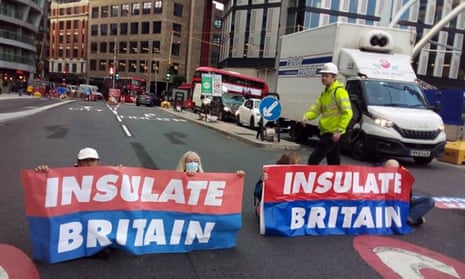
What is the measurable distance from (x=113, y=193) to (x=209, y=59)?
81002 millimetres

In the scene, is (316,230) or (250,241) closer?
(250,241)

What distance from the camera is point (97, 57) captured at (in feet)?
300

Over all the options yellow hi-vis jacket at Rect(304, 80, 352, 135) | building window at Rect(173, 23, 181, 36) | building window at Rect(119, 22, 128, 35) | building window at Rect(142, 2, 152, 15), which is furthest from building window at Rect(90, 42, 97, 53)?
yellow hi-vis jacket at Rect(304, 80, 352, 135)

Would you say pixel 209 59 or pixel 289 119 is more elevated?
pixel 209 59

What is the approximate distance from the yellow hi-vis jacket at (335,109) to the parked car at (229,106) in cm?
2087

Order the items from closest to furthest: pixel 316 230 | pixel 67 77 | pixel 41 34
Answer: pixel 316 230, pixel 67 77, pixel 41 34

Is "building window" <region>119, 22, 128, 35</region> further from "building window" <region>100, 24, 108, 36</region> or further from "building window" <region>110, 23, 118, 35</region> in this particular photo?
"building window" <region>100, 24, 108, 36</region>

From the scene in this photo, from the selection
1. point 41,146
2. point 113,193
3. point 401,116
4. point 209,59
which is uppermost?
point 209,59

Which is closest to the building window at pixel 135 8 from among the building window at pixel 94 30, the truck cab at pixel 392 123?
the building window at pixel 94 30

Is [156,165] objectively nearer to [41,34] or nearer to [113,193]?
[113,193]

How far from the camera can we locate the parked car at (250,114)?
21.6 meters

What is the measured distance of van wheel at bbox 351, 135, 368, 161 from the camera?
12.1 metres

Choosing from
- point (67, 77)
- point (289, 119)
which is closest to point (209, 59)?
point (67, 77)

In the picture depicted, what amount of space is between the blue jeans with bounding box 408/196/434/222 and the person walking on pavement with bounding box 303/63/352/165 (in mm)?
1305
